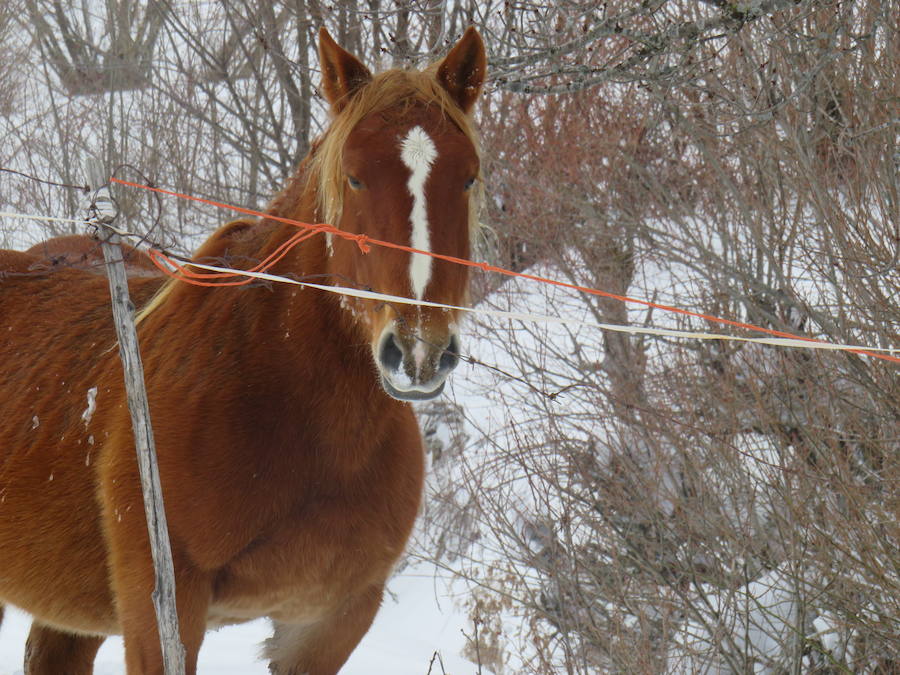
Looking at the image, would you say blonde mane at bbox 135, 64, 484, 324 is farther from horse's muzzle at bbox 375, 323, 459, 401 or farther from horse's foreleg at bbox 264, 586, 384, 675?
horse's foreleg at bbox 264, 586, 384, 675

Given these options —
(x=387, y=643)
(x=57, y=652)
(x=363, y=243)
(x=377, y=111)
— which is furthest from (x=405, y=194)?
(x=387, y=643)

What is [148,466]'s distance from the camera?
2.17 m

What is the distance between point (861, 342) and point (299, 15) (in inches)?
216

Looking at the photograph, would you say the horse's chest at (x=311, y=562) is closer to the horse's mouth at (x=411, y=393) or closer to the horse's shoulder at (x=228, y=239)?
the horse's mouth at (x=411, y=393)

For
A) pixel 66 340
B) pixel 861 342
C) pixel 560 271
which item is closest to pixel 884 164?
pixel 861 342

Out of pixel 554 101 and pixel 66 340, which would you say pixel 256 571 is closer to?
pixel 66 340

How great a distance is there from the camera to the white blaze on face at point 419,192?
221 cm

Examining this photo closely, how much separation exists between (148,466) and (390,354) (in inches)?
25.8

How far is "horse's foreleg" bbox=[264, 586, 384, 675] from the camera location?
2973mm

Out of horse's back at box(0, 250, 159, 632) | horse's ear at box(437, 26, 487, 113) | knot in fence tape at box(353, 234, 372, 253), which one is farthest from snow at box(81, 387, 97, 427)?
horse's ear at box(437, 26, 487, 113)

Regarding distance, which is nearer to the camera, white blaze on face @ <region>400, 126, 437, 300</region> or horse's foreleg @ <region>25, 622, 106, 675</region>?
white blaze on face @ <region>400, 126, 437, 300</region>

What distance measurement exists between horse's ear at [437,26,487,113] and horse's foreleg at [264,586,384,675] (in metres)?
1.64

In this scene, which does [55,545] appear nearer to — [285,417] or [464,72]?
[285,417]

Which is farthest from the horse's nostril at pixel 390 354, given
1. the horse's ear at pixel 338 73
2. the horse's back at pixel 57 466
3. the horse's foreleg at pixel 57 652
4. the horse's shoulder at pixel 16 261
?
the horse's foreleg at pixel 57 652
